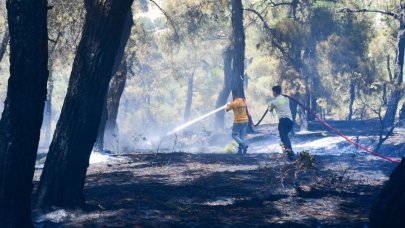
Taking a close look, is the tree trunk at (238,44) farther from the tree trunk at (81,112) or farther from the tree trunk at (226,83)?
the tree trunk at (81,112)

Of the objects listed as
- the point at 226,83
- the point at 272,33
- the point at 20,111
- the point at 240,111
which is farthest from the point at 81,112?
the point at 226,83

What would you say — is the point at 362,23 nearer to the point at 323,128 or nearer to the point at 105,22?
the point at 323,128

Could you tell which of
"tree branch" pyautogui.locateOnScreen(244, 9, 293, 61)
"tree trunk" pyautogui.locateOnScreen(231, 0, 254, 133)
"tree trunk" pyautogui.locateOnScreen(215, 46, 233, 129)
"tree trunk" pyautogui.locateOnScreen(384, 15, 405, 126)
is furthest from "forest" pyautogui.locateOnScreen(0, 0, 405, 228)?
"tree trunk" pyautogui.locateOnScreen(215, 46, 233, 129)

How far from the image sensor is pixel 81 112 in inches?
262

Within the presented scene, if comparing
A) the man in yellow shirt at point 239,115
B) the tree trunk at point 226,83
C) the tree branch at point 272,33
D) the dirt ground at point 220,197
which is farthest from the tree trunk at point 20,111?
the tree trunk at point 226,83

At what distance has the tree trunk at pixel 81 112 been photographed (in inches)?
259

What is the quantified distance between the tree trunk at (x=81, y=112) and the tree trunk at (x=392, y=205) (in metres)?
3.80

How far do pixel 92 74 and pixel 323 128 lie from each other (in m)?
21.3

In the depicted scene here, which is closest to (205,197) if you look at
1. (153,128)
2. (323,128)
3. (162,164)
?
(162,164)

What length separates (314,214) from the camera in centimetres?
680

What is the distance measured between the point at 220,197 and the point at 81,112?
2671 mm

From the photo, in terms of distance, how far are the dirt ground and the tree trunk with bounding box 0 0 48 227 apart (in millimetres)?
760

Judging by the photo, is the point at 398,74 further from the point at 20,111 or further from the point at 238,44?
the point at 20,111

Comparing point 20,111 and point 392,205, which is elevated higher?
point 20,111
